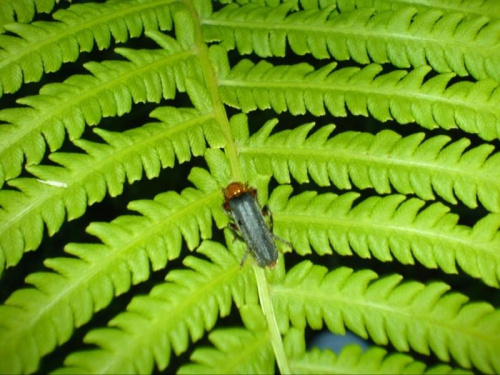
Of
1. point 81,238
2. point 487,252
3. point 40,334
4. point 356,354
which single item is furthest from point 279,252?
point 81,238

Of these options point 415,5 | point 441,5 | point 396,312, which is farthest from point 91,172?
point 441,5

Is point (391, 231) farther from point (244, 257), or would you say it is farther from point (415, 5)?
point (415, 5)

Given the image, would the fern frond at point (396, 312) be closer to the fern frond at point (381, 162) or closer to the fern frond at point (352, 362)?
the fern frond at point (352, 362)

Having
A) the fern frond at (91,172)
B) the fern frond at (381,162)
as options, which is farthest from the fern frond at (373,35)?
the fern frond at (91,172)

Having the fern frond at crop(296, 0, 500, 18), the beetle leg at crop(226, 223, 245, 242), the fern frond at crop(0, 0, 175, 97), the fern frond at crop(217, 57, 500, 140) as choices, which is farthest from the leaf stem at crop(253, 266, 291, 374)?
the fern frond at crop(296, 0, 500, 18)

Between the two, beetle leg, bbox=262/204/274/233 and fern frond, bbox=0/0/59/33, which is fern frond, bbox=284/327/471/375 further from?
fern frond, bbox=0/0/59/33

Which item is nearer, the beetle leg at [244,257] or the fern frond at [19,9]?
the beetle leg at [244,257]

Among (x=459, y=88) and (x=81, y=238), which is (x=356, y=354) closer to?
(x=459, y=88)
